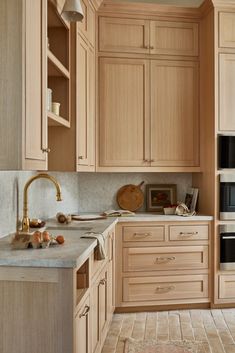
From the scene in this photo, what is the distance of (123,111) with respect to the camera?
3.65m

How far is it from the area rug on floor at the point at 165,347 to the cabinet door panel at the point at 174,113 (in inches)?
64.6

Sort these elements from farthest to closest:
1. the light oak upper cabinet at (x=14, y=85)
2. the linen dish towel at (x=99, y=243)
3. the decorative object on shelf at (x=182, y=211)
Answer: the decorative object on shelf at (x=182, y=211), the linen dish towel at (x=99, y=243), the light oak upper cabinet at (x=14, y=85)

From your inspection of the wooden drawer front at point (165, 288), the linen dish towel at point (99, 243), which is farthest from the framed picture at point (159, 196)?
the linen dish towel at point (99, 243)

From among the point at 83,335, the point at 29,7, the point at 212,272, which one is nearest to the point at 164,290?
the point at 212,272

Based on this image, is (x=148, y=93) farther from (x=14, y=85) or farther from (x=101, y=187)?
(x=14, y=85)

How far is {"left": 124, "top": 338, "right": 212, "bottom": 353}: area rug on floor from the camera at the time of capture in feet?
8.74

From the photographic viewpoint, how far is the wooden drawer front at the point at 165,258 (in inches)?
135

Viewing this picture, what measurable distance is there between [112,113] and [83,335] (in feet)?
7.42

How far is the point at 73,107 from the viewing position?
287 centimetres

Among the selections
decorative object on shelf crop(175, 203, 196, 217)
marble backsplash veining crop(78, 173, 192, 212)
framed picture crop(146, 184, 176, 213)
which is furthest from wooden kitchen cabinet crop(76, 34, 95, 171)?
decorative object on shelf crop(175, 203, 196, 217)

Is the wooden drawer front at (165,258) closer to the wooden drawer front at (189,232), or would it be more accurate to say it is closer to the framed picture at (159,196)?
the wooden drawer front at (189,232)

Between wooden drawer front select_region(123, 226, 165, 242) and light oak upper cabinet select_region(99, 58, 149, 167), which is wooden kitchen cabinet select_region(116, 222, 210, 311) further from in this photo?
light oak upper cabinet select_region(99, 58, 149, 167)

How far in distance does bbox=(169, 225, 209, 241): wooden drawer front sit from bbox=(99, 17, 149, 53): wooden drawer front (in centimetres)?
175

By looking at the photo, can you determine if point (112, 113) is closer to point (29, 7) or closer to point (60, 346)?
point (29, 7)
